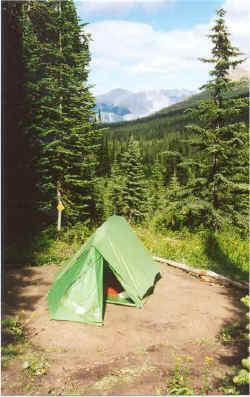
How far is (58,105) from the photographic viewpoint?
56.9 feet

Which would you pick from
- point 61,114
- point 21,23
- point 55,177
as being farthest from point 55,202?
point 21,23

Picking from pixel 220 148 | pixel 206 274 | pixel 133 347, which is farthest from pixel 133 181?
pixel 133 347

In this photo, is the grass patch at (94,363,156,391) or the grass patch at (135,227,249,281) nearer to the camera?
the grass patch at (94,363,156,391)

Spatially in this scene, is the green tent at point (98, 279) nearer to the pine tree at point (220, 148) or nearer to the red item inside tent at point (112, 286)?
the red item inside tent at point (112, 286)

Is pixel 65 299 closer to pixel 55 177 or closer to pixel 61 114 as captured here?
pixel 55 177

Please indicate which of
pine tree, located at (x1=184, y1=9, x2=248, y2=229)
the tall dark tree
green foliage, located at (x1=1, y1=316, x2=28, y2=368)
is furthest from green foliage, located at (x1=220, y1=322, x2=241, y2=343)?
the tall dark tree

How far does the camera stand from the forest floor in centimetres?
569

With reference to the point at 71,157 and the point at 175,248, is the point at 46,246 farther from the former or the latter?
the point at 175,248

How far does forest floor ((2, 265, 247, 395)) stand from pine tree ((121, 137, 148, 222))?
2356 cm

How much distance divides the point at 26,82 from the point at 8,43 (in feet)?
7.06

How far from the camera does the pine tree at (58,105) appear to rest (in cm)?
1596

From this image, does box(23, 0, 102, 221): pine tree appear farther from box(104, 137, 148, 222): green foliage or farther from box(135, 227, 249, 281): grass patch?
box(104, 137, 148, 222): green foliage

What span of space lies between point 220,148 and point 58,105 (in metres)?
9.53

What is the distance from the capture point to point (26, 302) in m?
9.48
